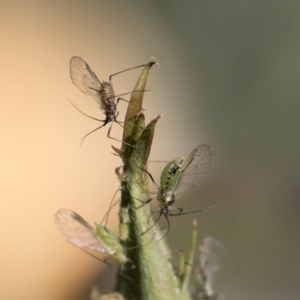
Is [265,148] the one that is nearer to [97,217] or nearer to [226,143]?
[226,143]

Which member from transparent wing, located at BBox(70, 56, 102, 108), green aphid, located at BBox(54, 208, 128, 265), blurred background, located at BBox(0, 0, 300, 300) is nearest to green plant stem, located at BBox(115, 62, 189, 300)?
green aphid, located at BBox(54, 208, 128, 265)

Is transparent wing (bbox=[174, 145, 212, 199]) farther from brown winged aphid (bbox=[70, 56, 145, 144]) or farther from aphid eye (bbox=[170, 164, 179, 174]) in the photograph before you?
brown winged aphid (bbox=[70, 56, 145, 144])

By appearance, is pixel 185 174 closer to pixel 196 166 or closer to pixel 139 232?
pixel 196 166

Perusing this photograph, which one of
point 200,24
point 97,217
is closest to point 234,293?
point 97,217

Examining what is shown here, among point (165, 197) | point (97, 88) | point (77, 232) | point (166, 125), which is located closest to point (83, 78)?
point (97, 88)

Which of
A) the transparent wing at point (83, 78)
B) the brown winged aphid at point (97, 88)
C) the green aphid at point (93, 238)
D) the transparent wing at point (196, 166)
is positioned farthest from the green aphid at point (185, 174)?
the transparent wing at point (83, 78)

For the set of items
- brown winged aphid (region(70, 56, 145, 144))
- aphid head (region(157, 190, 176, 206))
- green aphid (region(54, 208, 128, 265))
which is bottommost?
green aphid (region(54, 208, 128, 265))
